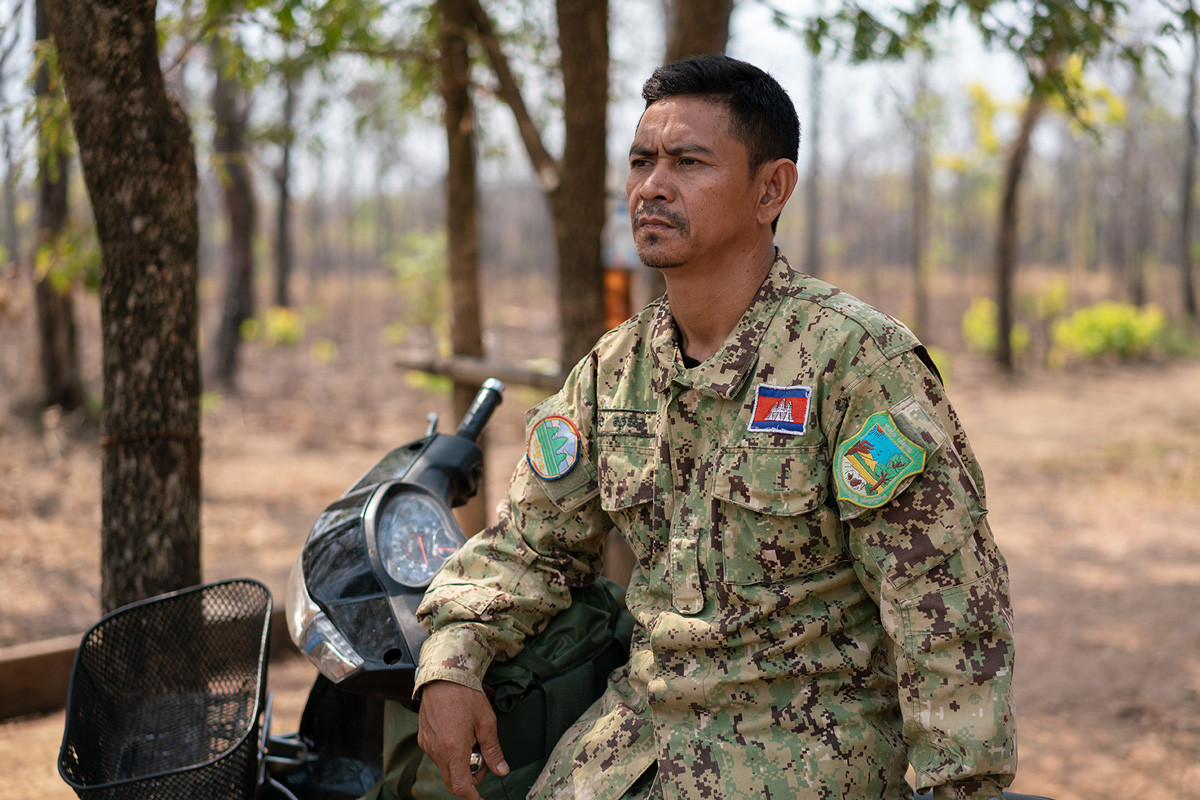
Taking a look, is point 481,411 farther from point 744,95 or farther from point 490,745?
point 744,95

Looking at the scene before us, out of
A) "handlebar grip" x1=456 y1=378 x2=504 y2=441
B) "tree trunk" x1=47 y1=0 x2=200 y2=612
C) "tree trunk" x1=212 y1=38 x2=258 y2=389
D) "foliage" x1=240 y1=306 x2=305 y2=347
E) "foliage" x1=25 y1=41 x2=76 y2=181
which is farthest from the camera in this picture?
"foliage" x1=240 y1=306 x2=305 y2=347

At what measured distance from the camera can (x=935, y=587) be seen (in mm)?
1328

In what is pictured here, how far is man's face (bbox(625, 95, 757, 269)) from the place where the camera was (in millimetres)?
1524

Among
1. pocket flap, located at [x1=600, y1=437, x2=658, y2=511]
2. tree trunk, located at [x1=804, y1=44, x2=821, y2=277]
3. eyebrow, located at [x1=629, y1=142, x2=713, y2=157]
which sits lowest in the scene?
pocket flap, located at [x1=600, y1=437, x2=658, y2=511]

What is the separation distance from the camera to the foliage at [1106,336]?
47.1 feet

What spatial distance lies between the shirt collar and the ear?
83mm

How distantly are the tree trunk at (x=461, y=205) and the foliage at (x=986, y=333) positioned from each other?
433 inches

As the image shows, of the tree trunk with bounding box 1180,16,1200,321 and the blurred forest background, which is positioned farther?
the tree trunk with bounding box 1180,16,1200,321

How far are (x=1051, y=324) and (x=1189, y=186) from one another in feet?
14.0

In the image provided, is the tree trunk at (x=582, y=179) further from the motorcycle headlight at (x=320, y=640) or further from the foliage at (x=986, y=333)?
the foliage at (x=986, y=333)

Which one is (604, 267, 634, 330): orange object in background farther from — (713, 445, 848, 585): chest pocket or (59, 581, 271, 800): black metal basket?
(713, 445, 848, 585): chest pocket

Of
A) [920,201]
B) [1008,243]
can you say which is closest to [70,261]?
[1008,243]

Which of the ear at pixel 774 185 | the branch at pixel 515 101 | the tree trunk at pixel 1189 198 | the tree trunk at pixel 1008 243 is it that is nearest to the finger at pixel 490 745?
the ear at pixel 774 185

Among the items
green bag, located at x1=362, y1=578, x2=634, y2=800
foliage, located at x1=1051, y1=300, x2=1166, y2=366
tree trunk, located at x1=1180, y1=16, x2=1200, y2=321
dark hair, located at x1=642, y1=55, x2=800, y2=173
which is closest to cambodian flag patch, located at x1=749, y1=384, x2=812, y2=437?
dark hair, located at x1=642, y1=55, x2=800, y2=173
